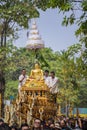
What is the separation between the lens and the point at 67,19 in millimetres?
11531

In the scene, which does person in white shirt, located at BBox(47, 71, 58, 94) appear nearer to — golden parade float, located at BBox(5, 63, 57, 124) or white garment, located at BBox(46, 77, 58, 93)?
white garment, located at BBox(46, 77, 58, 93)

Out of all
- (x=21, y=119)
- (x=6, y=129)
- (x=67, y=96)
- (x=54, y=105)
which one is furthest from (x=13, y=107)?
(x=67, y=96)

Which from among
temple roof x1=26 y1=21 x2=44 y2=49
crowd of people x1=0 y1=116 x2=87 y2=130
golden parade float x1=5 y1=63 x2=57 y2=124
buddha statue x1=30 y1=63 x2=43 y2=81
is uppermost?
temple roof x1=26 y1=21 x2=44 y2=49

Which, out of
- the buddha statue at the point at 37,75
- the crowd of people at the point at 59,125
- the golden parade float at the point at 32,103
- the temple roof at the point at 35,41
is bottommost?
the crowd of people at the point at 59,125

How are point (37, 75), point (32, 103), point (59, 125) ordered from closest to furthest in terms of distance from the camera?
1. point (59, 125)
2. point (32, 103)
3. point (37, 75)

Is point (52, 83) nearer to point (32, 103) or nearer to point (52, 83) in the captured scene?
A: point (52, 83)

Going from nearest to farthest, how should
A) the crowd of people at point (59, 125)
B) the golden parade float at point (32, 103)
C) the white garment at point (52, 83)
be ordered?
1. the crowd of people at point (59, 125)
2. the golden parade float at point (32, 103)
3. the white garment at point (52, 83)

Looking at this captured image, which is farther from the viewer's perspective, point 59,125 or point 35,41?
point 35,41

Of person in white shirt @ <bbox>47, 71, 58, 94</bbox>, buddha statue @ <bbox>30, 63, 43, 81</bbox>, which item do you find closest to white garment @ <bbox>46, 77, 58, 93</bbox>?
person in white shirt @ <bbox>47, 71, 58, 94</bbox>

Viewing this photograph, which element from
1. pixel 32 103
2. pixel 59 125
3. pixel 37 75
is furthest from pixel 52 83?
pixel 59 125

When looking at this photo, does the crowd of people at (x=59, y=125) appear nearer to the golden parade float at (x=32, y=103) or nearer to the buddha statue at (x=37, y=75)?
the golden parade float at (x=32, y=103)

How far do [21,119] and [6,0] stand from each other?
25.1 ft

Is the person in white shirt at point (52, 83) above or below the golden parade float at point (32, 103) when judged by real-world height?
above

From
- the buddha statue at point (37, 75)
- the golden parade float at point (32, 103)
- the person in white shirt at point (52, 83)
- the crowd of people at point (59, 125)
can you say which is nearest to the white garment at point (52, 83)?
the person in white shirt at point (52, 83)
